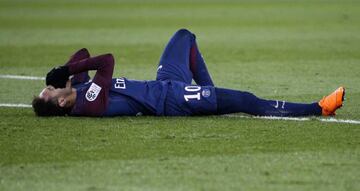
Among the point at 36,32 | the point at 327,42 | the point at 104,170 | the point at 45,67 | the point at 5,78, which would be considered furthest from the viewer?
the point at 36,32

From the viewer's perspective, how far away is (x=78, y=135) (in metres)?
9.16

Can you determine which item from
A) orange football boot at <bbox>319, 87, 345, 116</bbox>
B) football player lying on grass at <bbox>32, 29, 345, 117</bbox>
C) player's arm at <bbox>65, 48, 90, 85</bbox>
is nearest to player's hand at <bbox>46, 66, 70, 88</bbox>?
football player lying on grass at <bbox>32, 29, 345, 117</bbox>

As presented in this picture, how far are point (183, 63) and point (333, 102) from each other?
1687mm

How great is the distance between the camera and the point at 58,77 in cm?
973

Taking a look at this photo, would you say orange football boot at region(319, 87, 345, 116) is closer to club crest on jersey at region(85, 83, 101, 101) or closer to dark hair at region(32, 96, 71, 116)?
club crest on jersey at region(85, 83, 101, 101)

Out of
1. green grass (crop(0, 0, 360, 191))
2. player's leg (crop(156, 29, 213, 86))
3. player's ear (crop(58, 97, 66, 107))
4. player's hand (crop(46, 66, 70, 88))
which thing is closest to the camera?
green grass (crop(0, 0, 360, 191))

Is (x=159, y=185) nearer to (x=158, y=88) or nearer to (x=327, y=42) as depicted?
(x=158, y=88)

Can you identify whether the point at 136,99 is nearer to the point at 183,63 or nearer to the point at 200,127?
the point at 200,127

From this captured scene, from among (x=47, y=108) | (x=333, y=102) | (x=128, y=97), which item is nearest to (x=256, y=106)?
(x=333, y=102)

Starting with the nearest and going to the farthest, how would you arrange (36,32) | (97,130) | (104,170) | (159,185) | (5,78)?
(159,185) < (104,170) < (97,130) < (5,78) < (36,32)

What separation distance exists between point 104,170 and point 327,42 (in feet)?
41.5

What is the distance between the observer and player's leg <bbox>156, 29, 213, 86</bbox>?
10.6 metres

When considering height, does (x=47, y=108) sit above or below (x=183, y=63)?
below

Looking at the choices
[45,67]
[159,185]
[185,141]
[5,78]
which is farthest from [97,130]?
[45,67]
